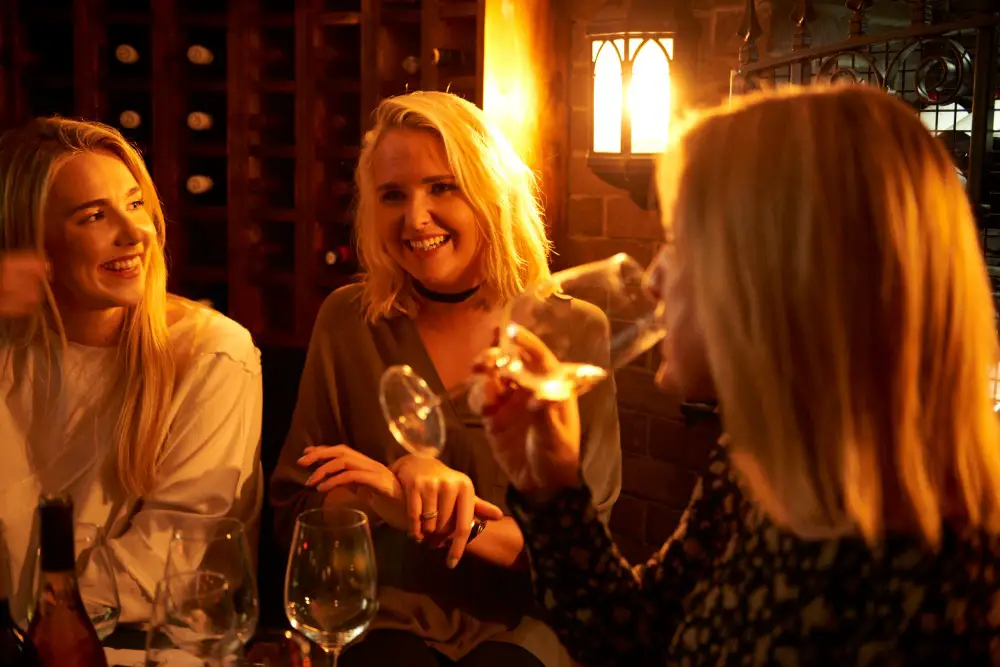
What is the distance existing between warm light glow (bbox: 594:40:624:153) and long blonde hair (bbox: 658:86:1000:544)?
1.43 m

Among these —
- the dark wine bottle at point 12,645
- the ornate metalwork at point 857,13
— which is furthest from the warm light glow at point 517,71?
the dark wine bottle at point 12,645

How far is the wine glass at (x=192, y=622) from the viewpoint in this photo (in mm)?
963

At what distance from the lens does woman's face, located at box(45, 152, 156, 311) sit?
1823 mm

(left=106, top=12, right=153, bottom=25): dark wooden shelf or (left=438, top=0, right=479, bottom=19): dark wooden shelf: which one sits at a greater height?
(left=106, top=12, right=153, bottom=25): dark wooden shelf

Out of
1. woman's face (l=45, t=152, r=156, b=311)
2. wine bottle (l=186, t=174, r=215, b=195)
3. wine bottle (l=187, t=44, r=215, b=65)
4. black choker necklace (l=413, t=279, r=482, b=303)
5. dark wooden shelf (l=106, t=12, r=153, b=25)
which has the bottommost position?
black choker necklace (l=413, t=279, r=482, b=303)

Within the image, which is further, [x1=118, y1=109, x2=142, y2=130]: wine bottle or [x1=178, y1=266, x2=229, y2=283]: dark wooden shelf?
[x1=178, y1=266, x2=229, y2=283]: dark wooden shelf

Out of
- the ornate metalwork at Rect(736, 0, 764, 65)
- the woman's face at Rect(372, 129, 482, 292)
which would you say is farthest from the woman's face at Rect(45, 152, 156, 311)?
the ornate metalwork at Rect(736, 0, 764, 65)

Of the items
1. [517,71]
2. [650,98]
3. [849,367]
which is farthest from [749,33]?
[849,367]

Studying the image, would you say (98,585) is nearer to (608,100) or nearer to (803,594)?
(803,594)

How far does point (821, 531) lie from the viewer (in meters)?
0.98

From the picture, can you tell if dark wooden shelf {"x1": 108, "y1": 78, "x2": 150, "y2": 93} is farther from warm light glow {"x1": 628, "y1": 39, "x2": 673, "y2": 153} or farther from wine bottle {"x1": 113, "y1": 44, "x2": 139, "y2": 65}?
warm light glow {"x1": 628, "y1": 39, "x2": 673, "y2": 153}

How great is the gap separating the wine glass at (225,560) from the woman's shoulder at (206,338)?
0.83 meters

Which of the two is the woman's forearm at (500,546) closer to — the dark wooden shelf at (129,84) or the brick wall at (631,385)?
the brick wall at (631,385)

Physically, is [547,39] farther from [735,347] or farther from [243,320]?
[735,347]
